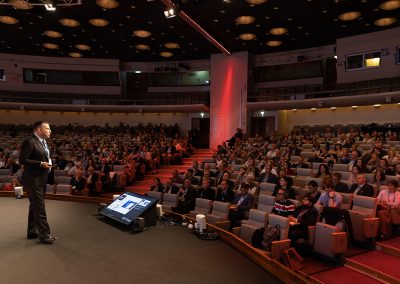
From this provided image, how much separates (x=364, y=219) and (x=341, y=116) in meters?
9.97

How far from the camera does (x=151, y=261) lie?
9.43ft

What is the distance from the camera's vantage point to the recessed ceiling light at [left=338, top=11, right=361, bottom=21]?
953 cm

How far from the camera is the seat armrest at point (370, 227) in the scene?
146 inches

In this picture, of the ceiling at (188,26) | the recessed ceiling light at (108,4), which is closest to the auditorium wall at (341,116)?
the ceiling at (188,26)

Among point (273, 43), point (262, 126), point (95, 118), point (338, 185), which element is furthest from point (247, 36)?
point (95, 118)

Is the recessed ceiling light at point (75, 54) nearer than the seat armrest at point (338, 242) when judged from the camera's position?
No

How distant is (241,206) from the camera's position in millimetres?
4789

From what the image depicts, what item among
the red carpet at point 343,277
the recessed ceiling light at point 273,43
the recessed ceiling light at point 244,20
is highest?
the recessed ceiling light at point 244,20

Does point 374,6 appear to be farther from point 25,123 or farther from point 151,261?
point 25,123

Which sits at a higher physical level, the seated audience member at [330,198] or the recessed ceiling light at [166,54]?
the recessed ceiling light at [166,54]

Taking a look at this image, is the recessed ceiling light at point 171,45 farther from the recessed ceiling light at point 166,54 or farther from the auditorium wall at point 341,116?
the auditorium wall at point 341,116

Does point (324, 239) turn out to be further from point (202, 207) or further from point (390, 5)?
point (390, 5)

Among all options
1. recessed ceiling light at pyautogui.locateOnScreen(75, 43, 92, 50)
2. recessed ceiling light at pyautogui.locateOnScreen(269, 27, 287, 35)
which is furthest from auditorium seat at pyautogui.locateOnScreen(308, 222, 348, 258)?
recessed ceiling light at pyautogui.locateOnScreen(75, 43, 92, 50)

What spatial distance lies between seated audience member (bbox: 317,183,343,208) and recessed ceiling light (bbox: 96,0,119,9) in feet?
24.8
